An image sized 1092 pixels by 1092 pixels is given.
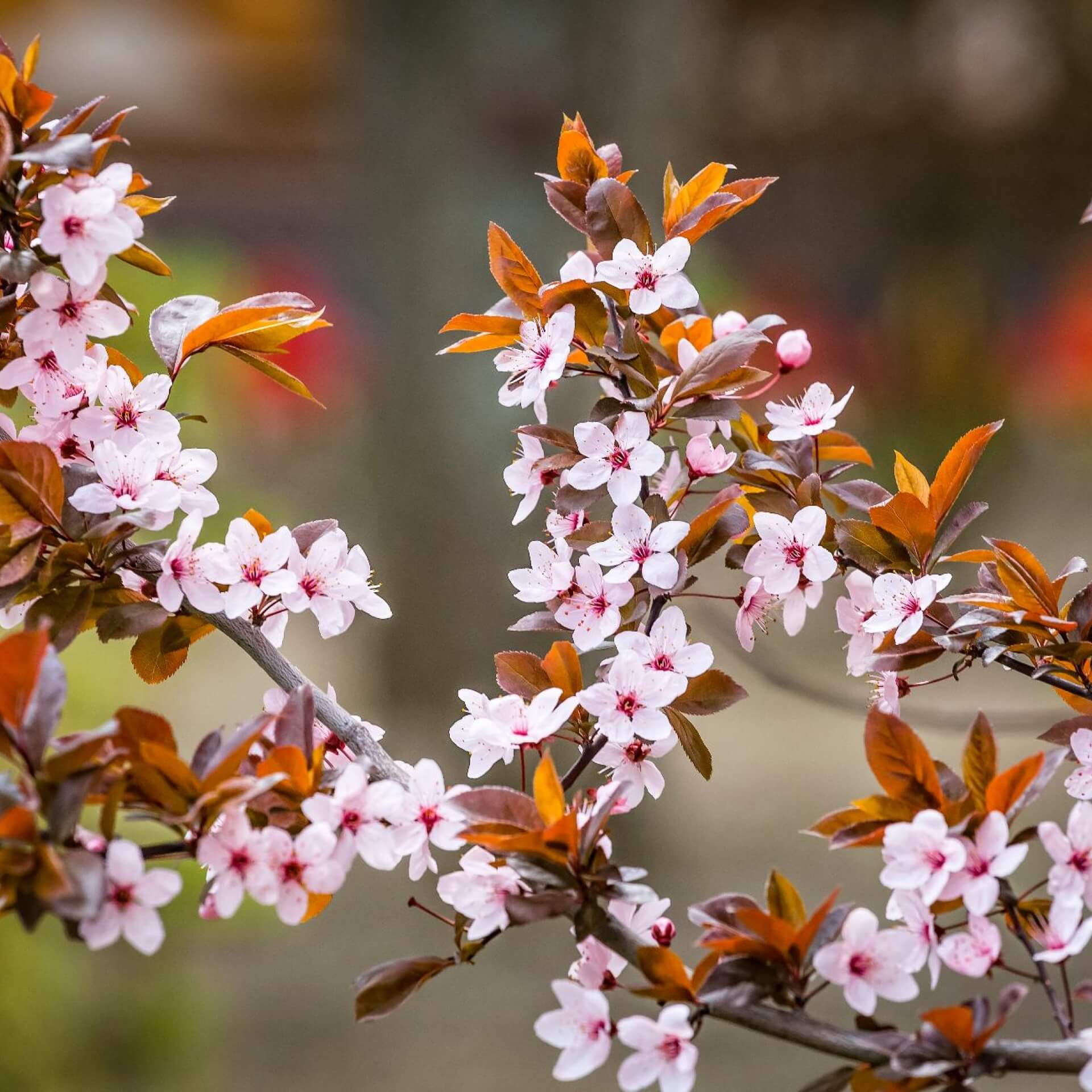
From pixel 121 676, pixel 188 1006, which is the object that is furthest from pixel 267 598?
pixel 188 1006

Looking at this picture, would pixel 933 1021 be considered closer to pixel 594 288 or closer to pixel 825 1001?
pixel 594 288

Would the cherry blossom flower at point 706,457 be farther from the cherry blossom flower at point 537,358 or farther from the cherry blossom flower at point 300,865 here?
the cherry blossom flower at point 300,865

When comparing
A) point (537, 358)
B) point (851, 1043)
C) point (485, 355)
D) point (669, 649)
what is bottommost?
point (851, 1043)

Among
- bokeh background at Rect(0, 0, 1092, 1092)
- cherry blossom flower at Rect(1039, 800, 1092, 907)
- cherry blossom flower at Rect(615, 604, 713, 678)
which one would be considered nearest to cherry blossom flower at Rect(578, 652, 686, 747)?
cherry blossom flower at Rect(615, 604, 713, 678)

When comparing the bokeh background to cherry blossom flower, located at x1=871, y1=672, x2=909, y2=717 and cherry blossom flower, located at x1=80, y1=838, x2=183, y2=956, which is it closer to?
cherry blossom flower, located at x1=871, y1=672, x2=909, y2=717

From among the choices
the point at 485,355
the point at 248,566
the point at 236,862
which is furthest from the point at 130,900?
the point at 485,355

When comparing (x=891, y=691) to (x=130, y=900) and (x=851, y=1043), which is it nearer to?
(x=851, y=1043)
